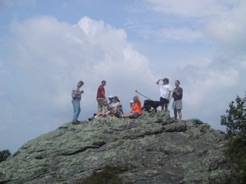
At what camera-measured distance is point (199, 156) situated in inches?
906

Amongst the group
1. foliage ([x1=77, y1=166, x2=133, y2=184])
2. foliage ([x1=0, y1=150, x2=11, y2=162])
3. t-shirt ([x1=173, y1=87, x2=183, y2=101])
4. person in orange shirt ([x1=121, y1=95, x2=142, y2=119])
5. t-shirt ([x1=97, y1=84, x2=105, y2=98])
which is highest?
t-shirt ([x1=97, y1=84, x2=105, y2=98])

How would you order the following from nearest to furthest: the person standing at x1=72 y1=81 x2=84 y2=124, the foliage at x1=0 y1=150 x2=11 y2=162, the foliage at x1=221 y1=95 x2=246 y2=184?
the foliage at x1=221 y1=95 x2=246 y2=184 < the person standing at x1=72 y1=81 x2=84 y2=124 < the foliage at x1=0 y1=150 x2=11 y2=162

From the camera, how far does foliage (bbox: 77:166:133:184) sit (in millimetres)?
21475

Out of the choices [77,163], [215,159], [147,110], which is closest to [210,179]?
[215,159]

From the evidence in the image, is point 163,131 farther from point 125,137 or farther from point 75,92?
point 75,92

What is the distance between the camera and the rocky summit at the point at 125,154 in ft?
71.2

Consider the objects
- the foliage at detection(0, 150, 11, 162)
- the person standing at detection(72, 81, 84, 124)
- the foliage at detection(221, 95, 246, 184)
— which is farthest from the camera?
the foliage at detection(0, 150, 11, 162)

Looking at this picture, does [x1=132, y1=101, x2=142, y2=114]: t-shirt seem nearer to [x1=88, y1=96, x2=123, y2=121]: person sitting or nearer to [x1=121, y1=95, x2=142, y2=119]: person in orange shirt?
[x1=121, y1=95, x2=142, y2=119]: person in orange shirt

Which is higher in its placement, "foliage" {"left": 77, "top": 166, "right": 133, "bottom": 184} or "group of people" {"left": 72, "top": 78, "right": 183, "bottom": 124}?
"group of people" {"left": 72, "top": 78, "right": 183, "bottom": 124}

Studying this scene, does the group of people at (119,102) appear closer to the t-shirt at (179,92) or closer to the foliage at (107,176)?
the t-shirt at (179,92)

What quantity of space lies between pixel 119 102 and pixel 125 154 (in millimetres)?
4720

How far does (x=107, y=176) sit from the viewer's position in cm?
2191

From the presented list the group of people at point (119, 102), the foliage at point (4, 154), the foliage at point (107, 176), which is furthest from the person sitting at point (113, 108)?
the foliage at point (4, 154)

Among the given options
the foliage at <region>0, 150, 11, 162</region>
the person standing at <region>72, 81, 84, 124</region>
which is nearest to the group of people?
the person standing at <region>72, 81, 84, 124</region>
